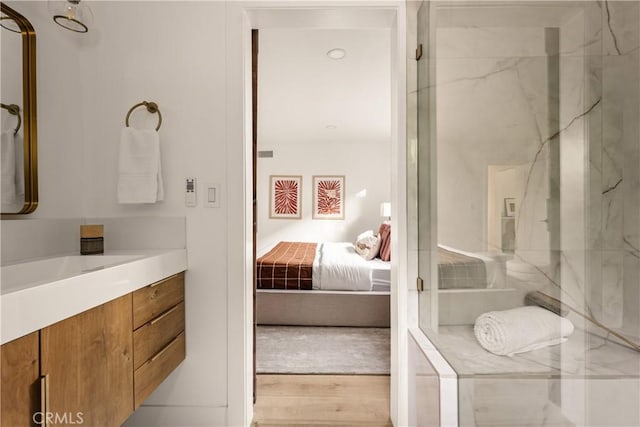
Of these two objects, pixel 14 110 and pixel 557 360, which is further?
pixel 14 110

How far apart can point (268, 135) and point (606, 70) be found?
504cm

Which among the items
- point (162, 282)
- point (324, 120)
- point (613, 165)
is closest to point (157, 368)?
point (162, 282)

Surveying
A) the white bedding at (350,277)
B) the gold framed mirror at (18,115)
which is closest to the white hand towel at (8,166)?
the gold framed mirror at (18,115)

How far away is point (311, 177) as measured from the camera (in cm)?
620

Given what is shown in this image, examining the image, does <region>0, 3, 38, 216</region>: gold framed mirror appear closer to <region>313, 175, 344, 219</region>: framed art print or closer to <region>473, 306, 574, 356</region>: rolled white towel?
<region>473, 306, 574, 356</region>: rolled white towel

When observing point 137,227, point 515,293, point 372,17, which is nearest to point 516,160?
point 515,293

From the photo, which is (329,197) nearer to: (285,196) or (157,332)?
(285,196)

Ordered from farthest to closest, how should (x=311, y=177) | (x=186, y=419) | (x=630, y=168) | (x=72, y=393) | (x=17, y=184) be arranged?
(x=311, y=177)
(x=186, y=419)
(x=17, y=184)
(x=72, y=393)
(x=630, y=168)

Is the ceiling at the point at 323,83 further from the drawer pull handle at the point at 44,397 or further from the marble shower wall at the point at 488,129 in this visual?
the drawer pull handle at the point at 44,397

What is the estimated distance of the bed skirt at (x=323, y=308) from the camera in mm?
3143

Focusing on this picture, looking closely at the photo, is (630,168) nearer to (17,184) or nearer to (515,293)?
(515,293)

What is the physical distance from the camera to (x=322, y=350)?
8.72ft

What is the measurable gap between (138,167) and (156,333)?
79cm

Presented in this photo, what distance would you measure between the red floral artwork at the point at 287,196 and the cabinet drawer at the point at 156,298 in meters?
4.52
